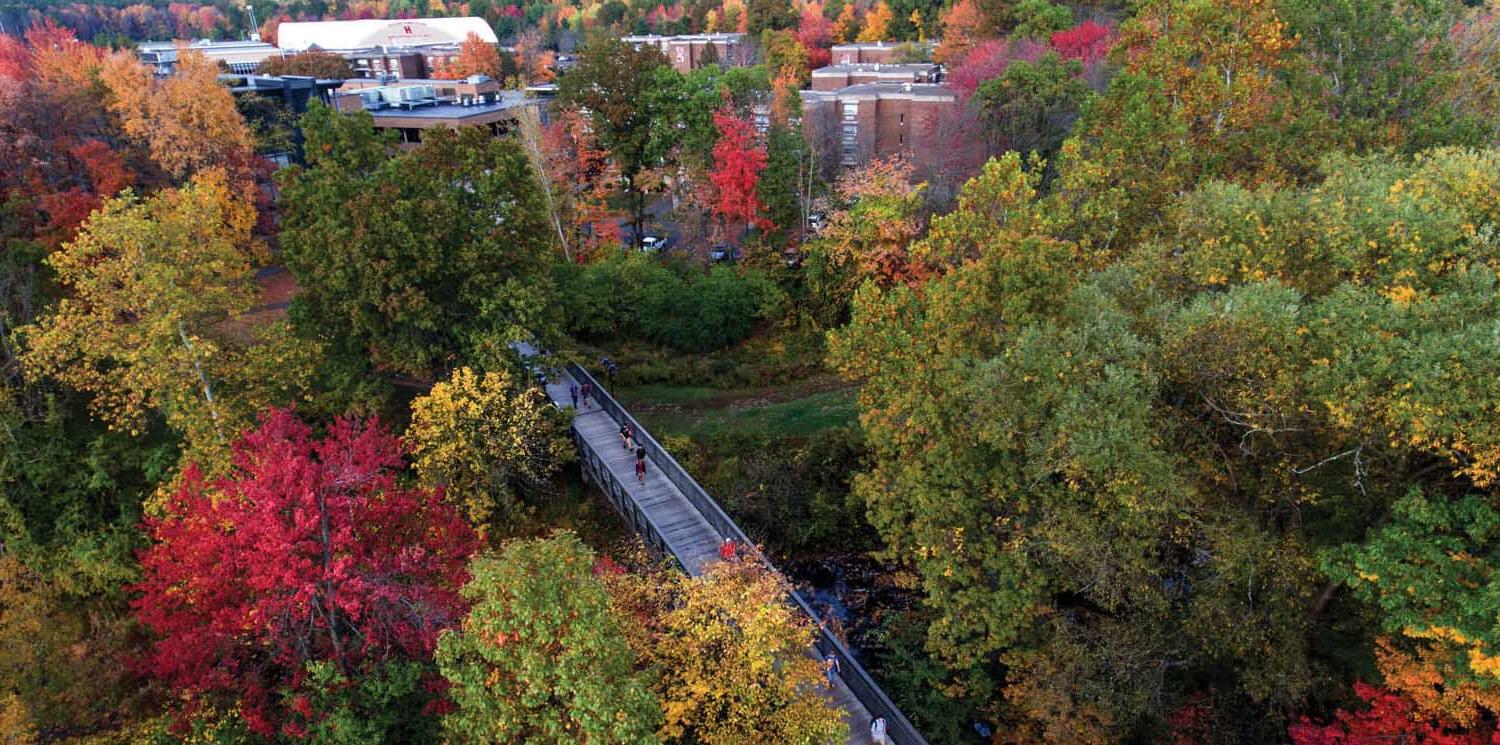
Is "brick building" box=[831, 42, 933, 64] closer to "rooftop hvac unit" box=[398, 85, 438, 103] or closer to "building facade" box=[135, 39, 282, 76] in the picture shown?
"rooftop hvac unit" box=[398, 85, 438, 103]

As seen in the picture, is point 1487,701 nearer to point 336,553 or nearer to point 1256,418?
point 1256,418

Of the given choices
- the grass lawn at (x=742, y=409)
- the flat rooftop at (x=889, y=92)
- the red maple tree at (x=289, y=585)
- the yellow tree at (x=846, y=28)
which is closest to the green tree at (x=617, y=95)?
the grass lawn at (x=742, y=409)

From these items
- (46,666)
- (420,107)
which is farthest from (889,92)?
(46,666)

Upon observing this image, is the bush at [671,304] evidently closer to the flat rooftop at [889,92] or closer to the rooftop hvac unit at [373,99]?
the flat rooftop at [889,92]

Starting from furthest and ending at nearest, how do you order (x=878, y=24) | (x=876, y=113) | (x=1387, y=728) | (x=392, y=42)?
(x=392, y=42) < (x=878, y=24) < (x=876, y=113) < (x=1387, y=728)

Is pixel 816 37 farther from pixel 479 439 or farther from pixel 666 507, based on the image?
pixel 666 507
